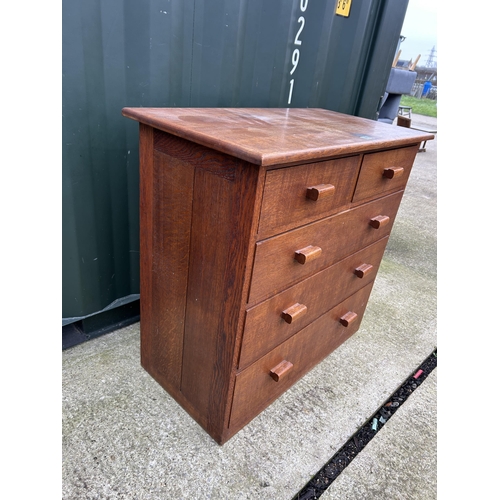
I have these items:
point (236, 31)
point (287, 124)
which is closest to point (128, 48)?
point (236, 31)

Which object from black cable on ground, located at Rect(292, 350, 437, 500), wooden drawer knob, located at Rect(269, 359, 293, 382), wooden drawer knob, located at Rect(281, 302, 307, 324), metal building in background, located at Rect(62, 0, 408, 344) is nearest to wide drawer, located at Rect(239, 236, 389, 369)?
wooden drawer knob, located at Rect(281, 302, 307, 324)

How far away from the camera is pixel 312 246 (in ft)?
4.05

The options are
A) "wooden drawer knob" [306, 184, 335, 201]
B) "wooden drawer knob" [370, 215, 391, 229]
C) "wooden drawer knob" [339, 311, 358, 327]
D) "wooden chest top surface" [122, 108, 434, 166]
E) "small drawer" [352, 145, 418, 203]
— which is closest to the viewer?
"wooden chest top surface" [122, 108, 434, 166]

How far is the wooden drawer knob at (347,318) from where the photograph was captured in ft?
5.78

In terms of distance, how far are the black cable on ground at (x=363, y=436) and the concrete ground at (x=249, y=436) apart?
0.02 metres

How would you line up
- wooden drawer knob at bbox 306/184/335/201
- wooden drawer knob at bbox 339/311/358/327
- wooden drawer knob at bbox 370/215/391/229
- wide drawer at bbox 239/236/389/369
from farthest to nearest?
wooden drawer knob at bbox 339/311/358/327 < wooden drawer knob at bbox 370/215/391/229 < wide drawer at bbox 239/236/389/369 < wooden drawer knob at bbox 306/184/335/201

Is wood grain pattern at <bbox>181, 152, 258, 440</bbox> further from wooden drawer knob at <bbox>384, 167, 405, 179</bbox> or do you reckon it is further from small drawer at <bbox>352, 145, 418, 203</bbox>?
wooden drawer knob at <bbox>384, 167, 405, 179</bbox>

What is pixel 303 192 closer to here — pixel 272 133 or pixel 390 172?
pixel 272 133

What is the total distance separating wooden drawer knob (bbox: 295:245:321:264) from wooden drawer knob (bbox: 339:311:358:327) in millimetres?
685

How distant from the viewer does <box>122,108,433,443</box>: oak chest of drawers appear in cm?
101

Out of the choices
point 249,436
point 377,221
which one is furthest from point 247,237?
point 249,436

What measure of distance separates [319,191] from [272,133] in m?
0.24

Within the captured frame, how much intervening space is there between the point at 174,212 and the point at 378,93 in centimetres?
201

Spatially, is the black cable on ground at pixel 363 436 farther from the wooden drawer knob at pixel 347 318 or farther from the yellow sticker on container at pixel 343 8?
the yellow sticker on container at pixel 343 8
